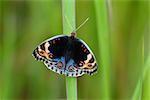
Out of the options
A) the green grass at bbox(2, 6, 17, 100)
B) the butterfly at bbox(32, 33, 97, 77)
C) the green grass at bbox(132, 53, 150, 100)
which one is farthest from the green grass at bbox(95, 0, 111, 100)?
the green grass at bbox(2, 6, 17, 100)

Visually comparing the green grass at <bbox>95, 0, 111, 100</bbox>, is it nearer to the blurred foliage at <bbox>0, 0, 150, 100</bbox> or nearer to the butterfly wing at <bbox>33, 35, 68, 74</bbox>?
the butterfly wing at <bbox>33, 35, 68, 74</bbox>

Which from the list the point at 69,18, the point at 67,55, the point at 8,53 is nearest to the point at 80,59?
the point at 67,55

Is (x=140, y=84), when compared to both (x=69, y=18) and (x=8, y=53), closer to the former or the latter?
(x=69, y=18)

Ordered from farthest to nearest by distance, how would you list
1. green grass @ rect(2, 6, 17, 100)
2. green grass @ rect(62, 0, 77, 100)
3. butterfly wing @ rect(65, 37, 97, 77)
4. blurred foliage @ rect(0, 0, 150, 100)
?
blurred foliage @ rect(0, 0, 150, 100)
green grass @ rect(2, 6, 17, 100)
butterfly wing @ rect(65, 37, 97, 77)
green grass @ rect(62, 0, 77, 100)

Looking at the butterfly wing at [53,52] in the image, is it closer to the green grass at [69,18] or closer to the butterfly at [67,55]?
the butterfly at [67,55]

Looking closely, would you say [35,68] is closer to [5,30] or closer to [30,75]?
[30,75]

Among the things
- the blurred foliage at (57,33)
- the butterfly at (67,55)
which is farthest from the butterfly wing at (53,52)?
the blurred foliage at (57,33)

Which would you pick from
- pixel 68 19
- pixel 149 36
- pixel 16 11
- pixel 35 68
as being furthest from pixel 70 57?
pixel 16 11
